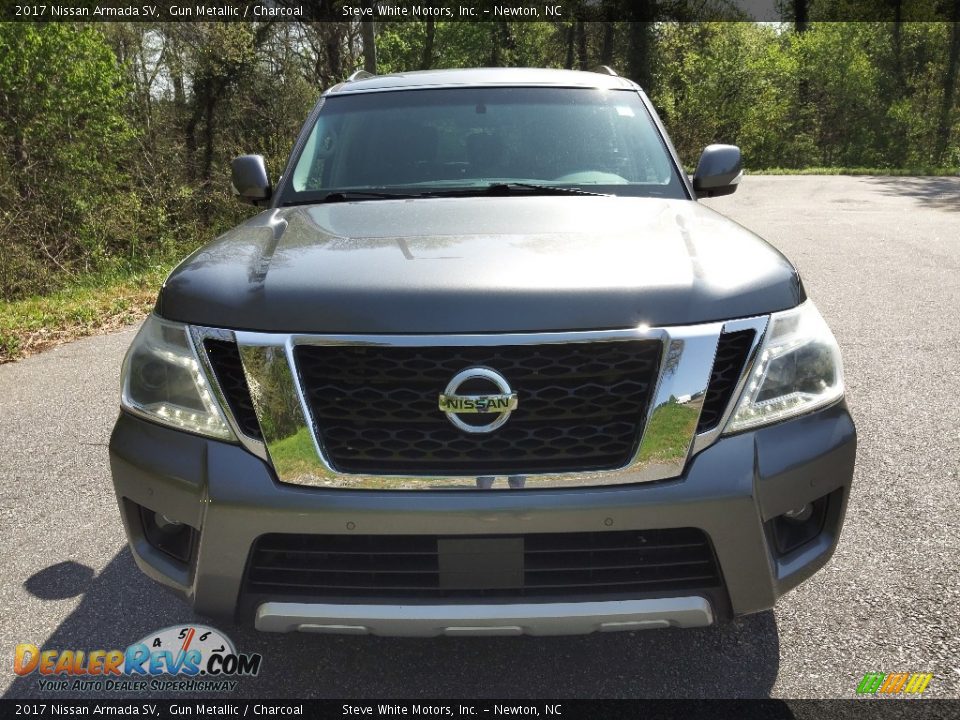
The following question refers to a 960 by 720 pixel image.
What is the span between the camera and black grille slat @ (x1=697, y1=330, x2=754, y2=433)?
2.01 metres

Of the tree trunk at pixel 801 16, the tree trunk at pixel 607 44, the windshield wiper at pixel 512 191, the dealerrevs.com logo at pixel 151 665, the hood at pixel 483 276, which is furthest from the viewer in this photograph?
the tree trunk at pixel 801 16

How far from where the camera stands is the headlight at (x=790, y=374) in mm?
2049

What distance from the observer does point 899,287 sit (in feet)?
26.3

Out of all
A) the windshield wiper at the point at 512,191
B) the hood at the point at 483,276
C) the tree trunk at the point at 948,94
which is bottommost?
the tree trunk at the point at 948,94

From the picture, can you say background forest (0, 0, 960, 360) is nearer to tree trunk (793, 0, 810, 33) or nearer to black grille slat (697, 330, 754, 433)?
black grille slat (697, 330, 754, 433)

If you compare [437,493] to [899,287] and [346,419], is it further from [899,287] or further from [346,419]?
[899,287]

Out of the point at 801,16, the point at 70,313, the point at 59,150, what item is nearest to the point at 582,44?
the point at 801,16

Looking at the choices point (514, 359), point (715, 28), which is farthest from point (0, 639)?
point (715, 28)

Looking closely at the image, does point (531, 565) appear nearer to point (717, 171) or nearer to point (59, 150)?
point (717, 171)

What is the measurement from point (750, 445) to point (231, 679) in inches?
63.6

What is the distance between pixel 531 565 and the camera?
6.63 feet

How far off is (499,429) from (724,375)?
566mm

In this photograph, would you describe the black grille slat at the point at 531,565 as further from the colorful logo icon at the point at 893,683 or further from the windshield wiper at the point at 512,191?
the windshield wiper at the point at 512,191

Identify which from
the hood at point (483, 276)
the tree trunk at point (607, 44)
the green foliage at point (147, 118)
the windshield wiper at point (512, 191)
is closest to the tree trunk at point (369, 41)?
the green foliage at point (147, 118)
